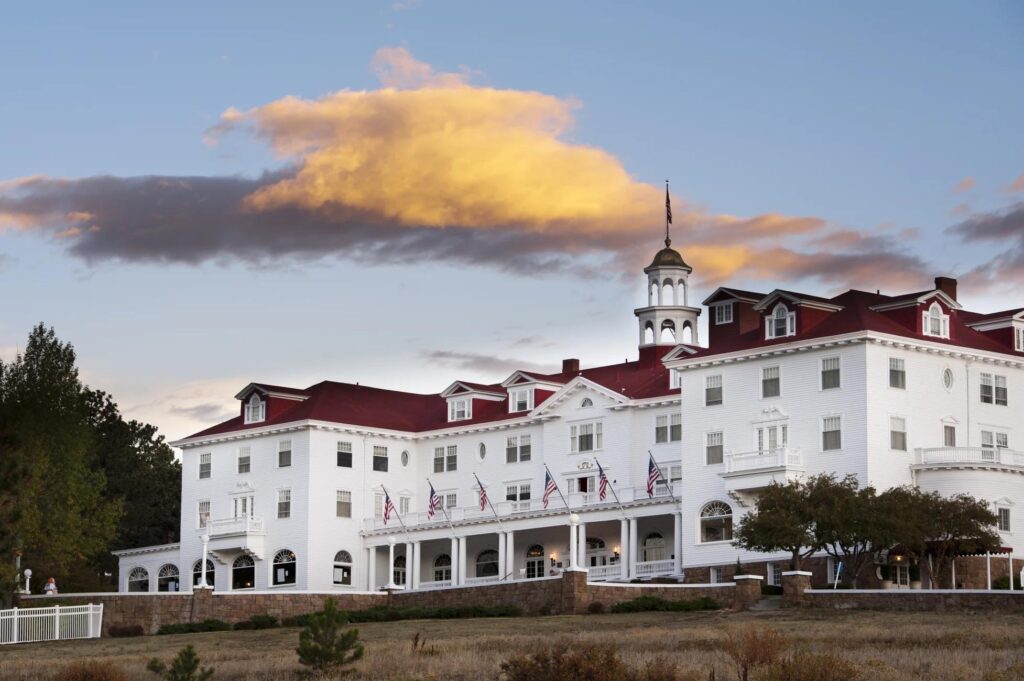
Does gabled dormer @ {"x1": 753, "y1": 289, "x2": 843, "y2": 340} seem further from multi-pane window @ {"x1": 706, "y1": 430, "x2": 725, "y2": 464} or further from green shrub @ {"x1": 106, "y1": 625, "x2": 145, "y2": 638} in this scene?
green shrub @ {"x1": 106, "y1": 625, "x2": 145, "y2": 638}

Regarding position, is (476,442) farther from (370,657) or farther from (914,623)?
(370,657)

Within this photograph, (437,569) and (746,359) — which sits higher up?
(746,359)

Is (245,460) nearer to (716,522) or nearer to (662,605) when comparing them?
(716,522)

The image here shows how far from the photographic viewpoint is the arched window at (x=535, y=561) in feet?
300

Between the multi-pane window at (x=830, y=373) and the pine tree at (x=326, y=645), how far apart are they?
3755 cm

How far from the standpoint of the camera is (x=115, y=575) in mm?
120438

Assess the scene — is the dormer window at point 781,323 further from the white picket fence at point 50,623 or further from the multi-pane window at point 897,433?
the white picket fence at point 50,623

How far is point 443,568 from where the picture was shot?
95812mm

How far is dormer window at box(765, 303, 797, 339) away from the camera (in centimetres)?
7850

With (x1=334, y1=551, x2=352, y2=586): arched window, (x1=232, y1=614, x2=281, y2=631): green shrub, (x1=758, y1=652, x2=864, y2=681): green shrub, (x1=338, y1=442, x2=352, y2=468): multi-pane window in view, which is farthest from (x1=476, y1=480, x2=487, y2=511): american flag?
(x1=758, y1=652, x2=864, y2=681): green shrub

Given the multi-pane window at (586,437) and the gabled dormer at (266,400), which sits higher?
the gabled dormer at (266,400)

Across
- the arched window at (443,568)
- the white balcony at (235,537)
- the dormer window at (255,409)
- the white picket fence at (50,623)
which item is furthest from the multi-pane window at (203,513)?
the white picket fence at (50,623)

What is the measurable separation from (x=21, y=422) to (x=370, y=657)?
34816 mm

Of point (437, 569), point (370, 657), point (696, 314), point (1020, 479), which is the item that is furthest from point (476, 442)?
point (370, 657)
